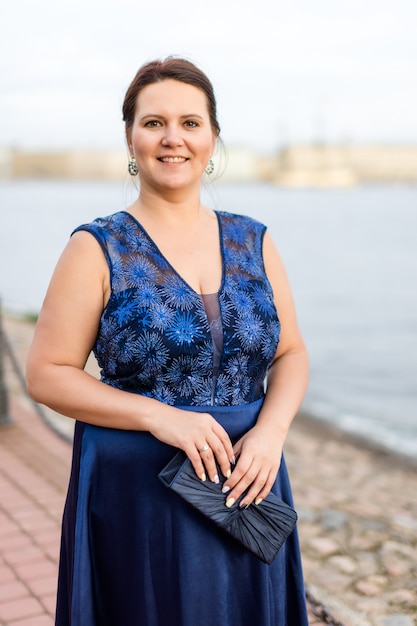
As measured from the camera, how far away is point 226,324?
1749 millimetres

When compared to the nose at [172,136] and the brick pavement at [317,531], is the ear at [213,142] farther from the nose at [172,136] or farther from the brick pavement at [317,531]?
the brick pavement at [317,531]

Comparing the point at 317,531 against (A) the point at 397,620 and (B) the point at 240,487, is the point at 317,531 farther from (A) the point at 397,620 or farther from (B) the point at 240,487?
(B) the point at 240,487

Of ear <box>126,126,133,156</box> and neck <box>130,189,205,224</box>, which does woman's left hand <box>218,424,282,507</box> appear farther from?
ear <box>126,126,133,156</box>

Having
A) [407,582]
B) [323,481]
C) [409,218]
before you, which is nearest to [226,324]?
[407,582]

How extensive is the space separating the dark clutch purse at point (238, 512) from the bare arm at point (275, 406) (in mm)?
31

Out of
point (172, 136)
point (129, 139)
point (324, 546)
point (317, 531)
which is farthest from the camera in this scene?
point (317, 531)

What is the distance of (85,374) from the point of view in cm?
172

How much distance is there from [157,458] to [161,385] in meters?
0.17

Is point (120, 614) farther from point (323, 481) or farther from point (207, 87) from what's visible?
point (323, 481)

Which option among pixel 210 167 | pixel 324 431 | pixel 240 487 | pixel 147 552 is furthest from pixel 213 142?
pixel 324 431

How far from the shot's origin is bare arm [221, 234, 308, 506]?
1702 mm

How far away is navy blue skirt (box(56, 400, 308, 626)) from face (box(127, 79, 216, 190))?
556 millimetres

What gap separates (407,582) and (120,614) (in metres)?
2.23

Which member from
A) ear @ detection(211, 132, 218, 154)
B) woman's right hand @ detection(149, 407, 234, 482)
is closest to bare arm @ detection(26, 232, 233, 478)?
woman's right hand @ detection(149, 407, 234, 482)
